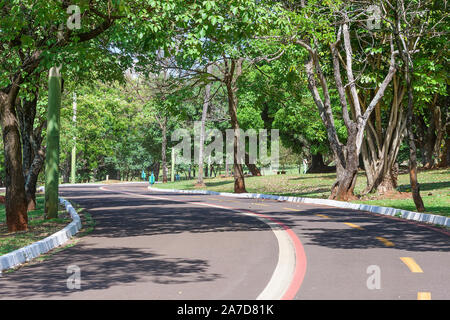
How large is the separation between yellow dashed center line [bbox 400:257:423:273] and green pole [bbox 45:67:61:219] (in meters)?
10.9

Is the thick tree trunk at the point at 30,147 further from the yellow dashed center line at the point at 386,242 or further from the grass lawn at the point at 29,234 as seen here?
the yellow dashed center line at the point at 386,242

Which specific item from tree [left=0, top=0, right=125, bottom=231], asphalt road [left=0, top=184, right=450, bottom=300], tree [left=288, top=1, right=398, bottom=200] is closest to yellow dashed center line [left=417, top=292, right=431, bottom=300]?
asphalt road [left=0, top=184, right=450, bottom=300]

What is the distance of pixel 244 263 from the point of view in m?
9.73

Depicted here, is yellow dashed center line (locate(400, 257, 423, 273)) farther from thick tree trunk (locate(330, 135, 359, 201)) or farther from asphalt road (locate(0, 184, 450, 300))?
thick tree trunk (locate(330, 135, 359, 201))

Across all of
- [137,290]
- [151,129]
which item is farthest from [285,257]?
[151,129]

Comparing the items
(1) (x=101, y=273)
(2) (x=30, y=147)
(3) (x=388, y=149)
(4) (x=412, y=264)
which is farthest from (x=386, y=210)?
(1) (x=101, y=273)

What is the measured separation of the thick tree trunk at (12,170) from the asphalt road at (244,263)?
1.82m

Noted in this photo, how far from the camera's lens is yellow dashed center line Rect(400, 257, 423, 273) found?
8.96 m

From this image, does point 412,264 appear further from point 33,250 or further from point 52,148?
point 52,148

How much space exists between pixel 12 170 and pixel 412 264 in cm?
961

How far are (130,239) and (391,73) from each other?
15.4 metres

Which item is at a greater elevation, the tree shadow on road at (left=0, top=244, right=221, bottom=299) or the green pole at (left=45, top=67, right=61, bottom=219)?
the green pole at (left=45, top=67, right=61, bottom=219)
